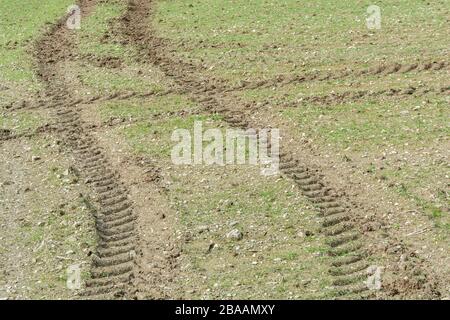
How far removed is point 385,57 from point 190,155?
7.41m

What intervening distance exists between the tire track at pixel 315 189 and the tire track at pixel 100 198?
271cm

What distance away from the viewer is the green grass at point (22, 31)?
24547 millimetres

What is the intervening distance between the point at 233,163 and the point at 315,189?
6.84ft

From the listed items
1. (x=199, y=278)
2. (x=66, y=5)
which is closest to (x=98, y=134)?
(x=199, y=278)

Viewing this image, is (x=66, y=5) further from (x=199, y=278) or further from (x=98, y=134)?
(x=199, y=278)

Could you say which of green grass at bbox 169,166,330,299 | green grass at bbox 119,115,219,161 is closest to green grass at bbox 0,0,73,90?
green grass at bbox 119,115,219,161

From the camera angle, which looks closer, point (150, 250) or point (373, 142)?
point (150, 250)

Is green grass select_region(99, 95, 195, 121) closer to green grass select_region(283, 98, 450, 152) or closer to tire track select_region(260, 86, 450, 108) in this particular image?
tire track select_region(260, 86, 450, 108)

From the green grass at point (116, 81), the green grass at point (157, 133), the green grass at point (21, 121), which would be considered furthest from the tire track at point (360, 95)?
the green grass at point (21, 121)

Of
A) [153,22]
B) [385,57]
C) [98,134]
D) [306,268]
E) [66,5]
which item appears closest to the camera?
[306,268]

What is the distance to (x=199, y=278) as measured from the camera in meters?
12.7

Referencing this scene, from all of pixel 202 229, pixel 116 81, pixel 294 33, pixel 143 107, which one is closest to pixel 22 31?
pixel 116 81

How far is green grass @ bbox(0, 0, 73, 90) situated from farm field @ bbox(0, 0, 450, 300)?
165 mm

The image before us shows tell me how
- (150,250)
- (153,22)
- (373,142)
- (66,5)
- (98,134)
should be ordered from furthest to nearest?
(66,5)
(153,22)
(98,134)
(373,142)
(150,250)
